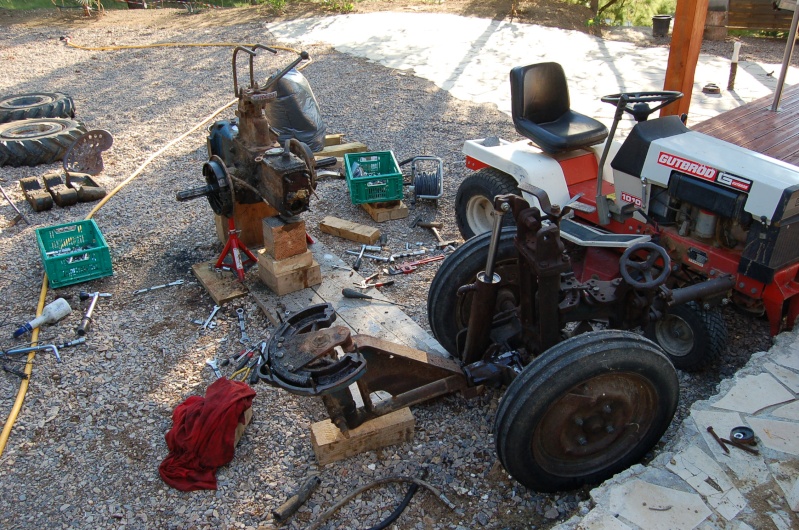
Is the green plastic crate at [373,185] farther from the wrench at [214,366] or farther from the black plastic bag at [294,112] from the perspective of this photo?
the wrench at [214,366]

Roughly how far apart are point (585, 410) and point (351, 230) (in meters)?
2.95

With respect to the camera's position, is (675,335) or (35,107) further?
(35,107)

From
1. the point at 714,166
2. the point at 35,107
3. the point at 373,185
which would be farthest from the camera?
the point at 35,107

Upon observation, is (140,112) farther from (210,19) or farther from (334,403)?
(334,403)

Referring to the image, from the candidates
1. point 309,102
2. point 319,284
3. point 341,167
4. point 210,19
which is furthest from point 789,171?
point 210,19

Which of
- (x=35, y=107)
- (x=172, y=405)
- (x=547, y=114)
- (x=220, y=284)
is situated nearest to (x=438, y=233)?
(x=547, y=114)

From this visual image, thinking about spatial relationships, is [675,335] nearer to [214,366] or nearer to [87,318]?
[214,366]

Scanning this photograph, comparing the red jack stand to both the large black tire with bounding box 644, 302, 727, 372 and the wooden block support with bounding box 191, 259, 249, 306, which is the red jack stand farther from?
the large black tire with bounding box 644, 302, 727, 372

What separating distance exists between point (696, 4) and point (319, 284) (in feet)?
12.6

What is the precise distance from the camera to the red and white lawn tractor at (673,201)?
344 cm

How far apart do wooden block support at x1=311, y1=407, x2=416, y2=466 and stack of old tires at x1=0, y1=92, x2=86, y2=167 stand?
5396 millimetres

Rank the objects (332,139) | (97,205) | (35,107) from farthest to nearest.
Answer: (35,107)
(332,139)
(97,205)

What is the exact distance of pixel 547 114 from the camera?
4926 mm

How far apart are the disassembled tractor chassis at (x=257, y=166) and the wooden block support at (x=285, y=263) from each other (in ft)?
1.12
